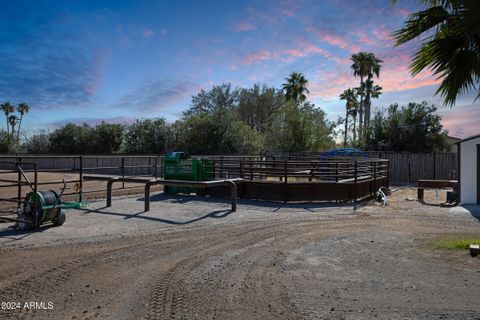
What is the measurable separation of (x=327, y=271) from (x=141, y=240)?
371cm

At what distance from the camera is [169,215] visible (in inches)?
433

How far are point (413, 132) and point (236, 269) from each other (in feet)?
99.6

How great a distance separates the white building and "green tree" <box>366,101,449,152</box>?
1896cm

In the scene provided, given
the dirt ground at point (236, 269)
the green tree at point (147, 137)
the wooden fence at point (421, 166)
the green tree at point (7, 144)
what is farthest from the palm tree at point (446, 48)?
the green tree at point (7, 144)

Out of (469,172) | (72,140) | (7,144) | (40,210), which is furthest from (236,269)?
(7,144)

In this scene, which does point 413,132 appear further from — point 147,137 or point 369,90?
point 147,137

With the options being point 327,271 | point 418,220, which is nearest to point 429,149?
point 418,220

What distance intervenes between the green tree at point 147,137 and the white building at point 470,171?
38.7m

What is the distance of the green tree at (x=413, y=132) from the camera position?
108 feet

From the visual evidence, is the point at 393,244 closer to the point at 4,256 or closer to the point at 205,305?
the point at 205,305

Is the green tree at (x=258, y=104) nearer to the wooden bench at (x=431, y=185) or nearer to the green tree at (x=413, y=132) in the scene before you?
the green tree at (x=413, y=132)

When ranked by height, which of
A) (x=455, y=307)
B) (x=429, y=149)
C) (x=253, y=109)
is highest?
(x=253, y=109)

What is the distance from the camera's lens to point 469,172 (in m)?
14.6

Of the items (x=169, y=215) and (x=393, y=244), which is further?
(x=169, y=215)
